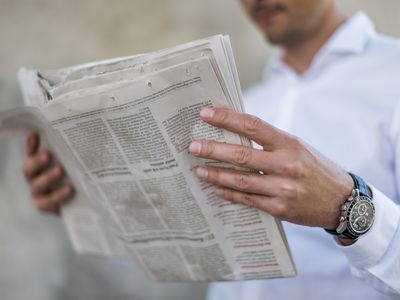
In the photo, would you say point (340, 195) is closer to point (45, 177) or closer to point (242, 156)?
A: point (242, 156)

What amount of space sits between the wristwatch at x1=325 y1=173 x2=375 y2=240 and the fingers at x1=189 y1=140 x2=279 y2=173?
110mm

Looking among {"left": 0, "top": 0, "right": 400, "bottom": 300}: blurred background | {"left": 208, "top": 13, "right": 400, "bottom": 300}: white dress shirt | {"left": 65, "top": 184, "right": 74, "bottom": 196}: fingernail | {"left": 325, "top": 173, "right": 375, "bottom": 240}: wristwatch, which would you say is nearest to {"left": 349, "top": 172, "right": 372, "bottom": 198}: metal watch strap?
{"left": 325, "top": 173, "right": 375, "bottom": 240}: wristwatch

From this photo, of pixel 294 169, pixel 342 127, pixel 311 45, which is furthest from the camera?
pixel 311 45

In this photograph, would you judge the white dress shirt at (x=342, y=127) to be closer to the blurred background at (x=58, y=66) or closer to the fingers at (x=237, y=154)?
the fingers at (x=237, y=154)

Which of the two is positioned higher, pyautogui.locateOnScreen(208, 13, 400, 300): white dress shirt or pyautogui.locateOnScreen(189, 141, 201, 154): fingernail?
pyautogui.locateOnScreen(189, 141, 201, 154): fingernail

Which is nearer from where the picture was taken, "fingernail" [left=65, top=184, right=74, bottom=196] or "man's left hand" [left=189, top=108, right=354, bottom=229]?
"man's left hand" [left=189, top=108, right=354, bottom=229]

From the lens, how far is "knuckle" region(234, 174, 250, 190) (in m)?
0.65

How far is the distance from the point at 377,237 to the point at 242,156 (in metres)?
0.21

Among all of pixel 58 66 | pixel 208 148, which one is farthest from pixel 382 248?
pixel 58 66

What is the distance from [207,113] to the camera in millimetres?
635

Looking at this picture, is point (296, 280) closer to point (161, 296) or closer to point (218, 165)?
point (218, 165)

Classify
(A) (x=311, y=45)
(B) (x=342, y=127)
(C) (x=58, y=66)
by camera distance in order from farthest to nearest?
(C) (x=58, y=66), (A) (x=311, y=45), (B) (x=342, y=127)

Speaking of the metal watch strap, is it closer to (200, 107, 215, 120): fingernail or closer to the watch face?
the watch face

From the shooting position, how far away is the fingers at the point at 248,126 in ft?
2.05
